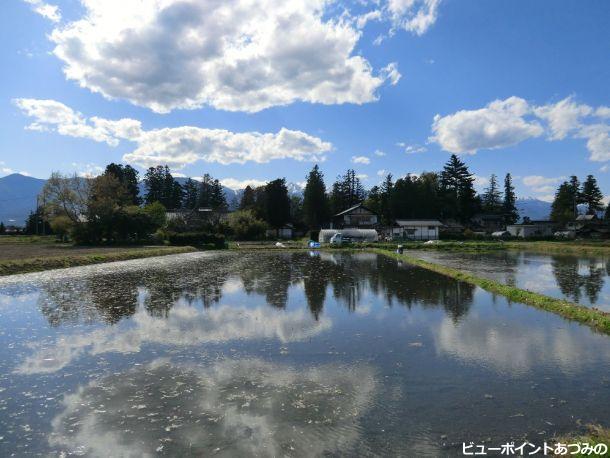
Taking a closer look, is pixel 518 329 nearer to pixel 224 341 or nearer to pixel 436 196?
pixel 224 341

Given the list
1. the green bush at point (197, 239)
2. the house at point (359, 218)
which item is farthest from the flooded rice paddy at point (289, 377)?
the house at point (359, 218)

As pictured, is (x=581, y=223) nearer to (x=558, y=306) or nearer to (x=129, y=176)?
(x=558, y=306)

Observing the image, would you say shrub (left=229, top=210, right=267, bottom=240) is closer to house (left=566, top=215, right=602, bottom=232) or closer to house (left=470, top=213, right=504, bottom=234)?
house (left=470, top=213, right=504, bottom=234)

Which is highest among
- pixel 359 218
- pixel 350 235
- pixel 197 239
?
pixel 359 218

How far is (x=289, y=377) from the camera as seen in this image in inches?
247

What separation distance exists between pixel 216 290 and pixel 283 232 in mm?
51349

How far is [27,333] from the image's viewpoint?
29.6 ft

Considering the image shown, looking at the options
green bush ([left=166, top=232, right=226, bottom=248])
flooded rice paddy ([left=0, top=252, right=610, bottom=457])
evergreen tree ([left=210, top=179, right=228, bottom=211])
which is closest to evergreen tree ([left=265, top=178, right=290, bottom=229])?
green bush ([left=166, top=232, right=226, bottom=248])

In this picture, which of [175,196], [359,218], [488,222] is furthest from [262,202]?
[488,222]

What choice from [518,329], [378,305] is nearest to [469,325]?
[518,329]

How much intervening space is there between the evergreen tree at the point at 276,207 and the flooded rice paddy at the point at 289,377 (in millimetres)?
52239

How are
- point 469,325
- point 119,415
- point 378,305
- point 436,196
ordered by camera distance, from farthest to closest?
point 436,196
point 378,305
point 469,325
point 119,415

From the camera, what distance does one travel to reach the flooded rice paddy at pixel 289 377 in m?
4.52

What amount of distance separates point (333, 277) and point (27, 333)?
12707 millimetres
